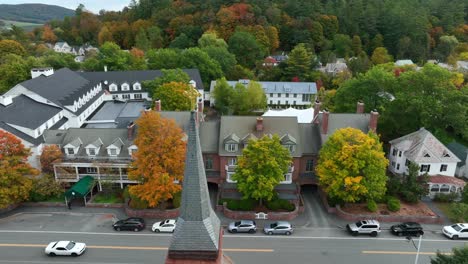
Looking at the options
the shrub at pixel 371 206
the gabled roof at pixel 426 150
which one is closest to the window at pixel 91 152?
the shrub at pixel 371 206

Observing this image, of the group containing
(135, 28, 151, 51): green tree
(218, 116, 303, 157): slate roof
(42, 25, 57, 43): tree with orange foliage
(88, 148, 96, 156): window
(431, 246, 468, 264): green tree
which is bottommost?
(431, 246, 468, 264): green tree

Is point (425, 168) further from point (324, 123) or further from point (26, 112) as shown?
point (26, 112)

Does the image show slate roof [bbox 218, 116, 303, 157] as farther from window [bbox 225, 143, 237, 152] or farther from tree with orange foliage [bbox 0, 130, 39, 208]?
tree with orange foliage [bbox 0, 130, 39, 208]

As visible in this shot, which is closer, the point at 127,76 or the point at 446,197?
the point at 446,197

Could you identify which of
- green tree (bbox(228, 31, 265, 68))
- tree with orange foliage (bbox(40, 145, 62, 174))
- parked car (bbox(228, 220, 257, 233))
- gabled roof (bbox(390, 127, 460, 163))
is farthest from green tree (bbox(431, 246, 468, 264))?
green tree (bbox(228, 31, 265, 68))

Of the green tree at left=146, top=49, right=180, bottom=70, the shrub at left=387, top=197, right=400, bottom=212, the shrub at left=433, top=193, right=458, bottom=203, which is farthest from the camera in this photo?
the green tree at left=146, top=49, right=180, bottom=70

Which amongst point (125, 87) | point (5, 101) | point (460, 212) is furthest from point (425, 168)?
point (125, 87)

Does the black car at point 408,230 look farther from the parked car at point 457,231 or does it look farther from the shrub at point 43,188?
the shrub at point 43,188
